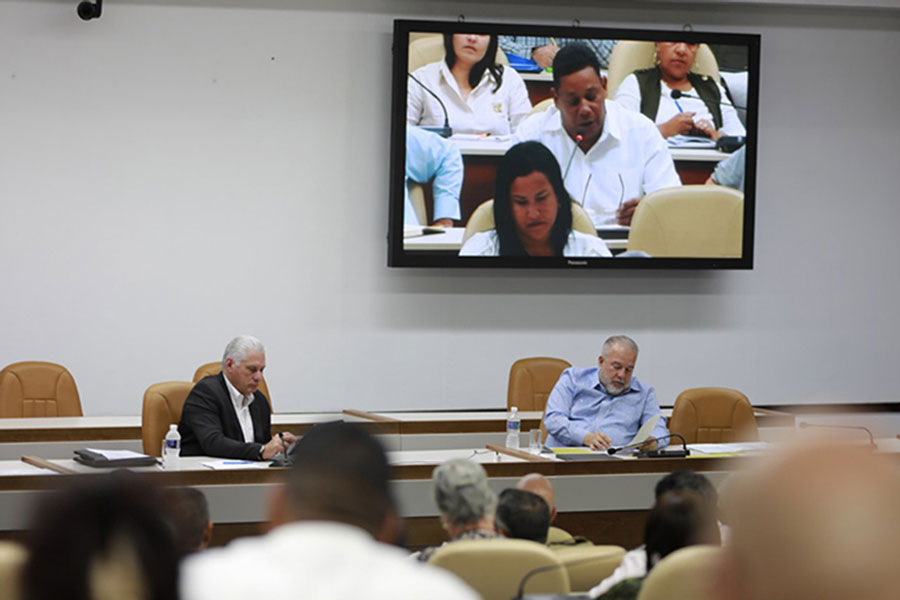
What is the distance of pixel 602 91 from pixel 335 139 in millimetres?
1884

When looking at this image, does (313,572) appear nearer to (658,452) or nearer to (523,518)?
(523,518)

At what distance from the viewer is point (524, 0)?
7.82m

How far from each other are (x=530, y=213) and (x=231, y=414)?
3.07 m

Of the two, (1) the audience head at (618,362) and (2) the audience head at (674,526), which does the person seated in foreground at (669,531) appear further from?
(1) the audience head at (618,362)

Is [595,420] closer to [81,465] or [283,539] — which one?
[81,465]

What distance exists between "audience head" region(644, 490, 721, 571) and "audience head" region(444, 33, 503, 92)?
4984 millimetres

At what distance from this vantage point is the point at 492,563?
8.95 ft

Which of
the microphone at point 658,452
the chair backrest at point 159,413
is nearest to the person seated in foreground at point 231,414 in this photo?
the chair backrest at point 159,413

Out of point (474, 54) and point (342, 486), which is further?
point (474, 54)

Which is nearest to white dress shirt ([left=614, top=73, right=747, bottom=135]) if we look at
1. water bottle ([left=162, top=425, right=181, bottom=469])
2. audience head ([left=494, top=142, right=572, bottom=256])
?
audience head ([left=494, top=142, right=572, bottom=256])

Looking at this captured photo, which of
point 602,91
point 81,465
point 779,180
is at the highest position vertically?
point 602,91

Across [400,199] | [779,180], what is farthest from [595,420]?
[779,180]

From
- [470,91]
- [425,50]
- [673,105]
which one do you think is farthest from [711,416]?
[425,50]

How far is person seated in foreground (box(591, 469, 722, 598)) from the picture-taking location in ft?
9.61
